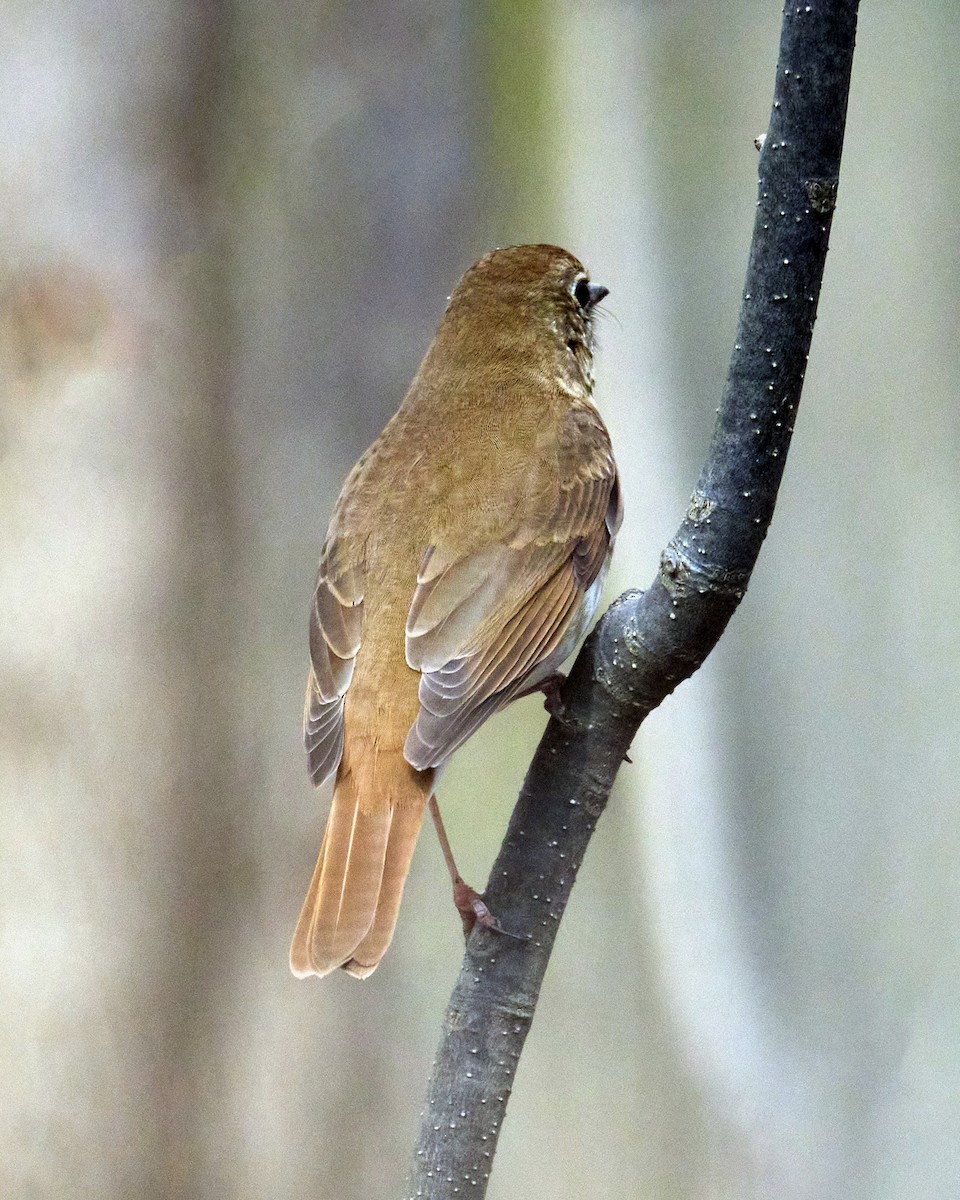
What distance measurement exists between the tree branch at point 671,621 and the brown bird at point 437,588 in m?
0.07

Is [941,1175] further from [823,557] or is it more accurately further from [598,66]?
[598,66]

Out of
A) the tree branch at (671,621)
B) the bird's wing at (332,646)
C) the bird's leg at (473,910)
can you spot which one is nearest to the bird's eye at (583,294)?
the bird's wing at (332,646)

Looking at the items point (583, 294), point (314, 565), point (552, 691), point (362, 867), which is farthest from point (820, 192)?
point (314, 565)

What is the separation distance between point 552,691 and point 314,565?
102cm

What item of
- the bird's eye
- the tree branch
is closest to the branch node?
the tree branch

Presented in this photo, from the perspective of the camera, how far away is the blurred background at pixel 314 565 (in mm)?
1947

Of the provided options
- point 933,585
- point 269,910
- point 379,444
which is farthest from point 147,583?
point 933,585

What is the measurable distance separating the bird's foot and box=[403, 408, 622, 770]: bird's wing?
11cm

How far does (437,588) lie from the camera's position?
1.20 meters

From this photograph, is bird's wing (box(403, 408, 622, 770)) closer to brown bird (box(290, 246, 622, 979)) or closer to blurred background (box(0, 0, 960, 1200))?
brown bird (box(290, 246, 622, 979))

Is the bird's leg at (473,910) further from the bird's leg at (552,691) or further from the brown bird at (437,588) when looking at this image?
the bird's leg at (552,691)

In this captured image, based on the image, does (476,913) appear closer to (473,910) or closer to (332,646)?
(473,910)

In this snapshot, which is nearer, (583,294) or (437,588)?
(437,588)

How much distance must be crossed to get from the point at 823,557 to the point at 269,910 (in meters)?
1.02
